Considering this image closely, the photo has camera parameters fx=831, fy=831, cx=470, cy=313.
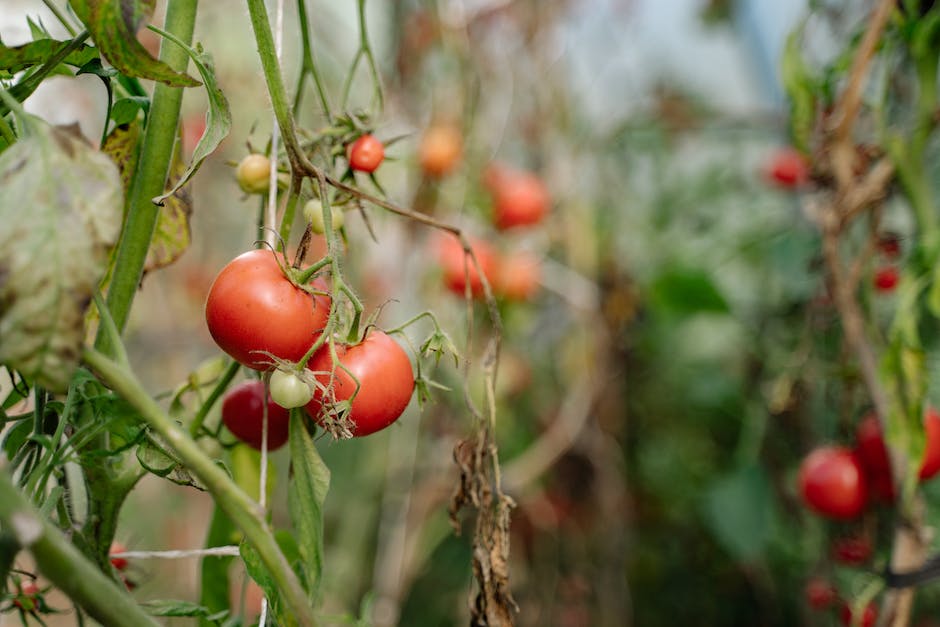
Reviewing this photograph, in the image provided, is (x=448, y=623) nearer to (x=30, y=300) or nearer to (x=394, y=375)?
(x=394, y=375)

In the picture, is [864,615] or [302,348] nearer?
[302,348]

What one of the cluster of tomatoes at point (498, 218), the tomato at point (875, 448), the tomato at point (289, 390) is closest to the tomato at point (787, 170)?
the cluster of tomatoes at point (498, 218)

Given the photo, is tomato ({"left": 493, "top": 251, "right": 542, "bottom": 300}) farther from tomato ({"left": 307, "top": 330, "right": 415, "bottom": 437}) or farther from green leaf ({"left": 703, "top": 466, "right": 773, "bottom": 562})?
tomato ({"left": 307, "top": 330, "right": 415, "bottom": 437})

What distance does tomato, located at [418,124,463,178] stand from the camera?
4.38 feet

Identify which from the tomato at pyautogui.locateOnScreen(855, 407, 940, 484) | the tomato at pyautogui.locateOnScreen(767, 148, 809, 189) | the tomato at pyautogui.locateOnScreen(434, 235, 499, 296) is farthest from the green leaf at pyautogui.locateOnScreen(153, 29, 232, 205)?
the tomato at pyautogui.locateOnScreen(767, 148, 809, 189)

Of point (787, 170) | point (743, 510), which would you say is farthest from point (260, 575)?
point (787, 170)

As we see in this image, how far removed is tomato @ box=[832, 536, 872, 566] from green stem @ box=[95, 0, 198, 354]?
2.48ft

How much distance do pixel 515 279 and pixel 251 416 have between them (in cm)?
101

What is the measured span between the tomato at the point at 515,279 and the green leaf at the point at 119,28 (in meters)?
1.08

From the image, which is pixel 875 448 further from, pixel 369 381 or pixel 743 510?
pixel 369 381

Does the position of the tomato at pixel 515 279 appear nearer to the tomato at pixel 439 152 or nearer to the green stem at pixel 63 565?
the tomato at pixel 439 152

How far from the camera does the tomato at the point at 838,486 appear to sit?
819 millimetres

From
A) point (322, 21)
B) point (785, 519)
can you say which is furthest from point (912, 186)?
point (322, 21)

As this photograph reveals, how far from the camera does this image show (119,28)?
1.04 feet
